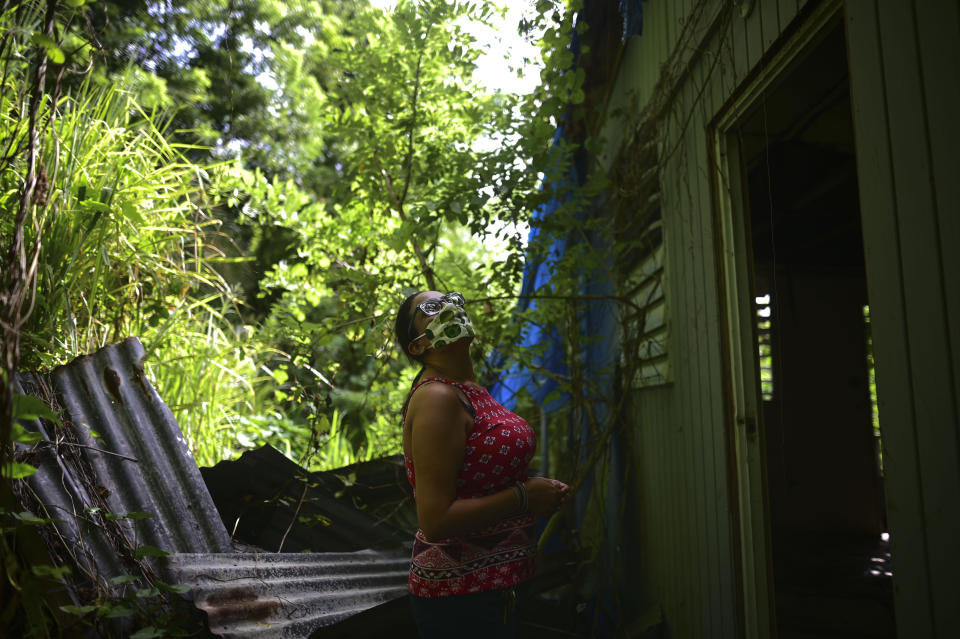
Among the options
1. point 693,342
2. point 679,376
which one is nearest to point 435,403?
point 693,342

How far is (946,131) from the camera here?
1.04 meters

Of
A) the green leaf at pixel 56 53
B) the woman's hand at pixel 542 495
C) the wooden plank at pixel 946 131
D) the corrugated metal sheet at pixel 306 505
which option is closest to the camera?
the wooden plank at pixel 946 131

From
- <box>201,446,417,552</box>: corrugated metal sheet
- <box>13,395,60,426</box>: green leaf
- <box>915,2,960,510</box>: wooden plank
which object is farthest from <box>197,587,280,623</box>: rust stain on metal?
<box>915,2,960,510</box>: wooden plank

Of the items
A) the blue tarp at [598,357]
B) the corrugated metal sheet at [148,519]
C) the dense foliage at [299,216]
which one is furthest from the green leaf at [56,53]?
the blue tarp at [598,357]

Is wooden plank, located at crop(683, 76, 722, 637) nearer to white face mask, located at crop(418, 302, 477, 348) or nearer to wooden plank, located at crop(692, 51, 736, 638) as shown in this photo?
wooden plank, located at crop(692, 51, 736, 638)

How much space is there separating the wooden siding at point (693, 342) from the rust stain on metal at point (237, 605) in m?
1.63

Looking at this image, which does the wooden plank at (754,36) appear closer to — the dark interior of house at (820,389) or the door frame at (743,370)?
the door frame at (743,370)

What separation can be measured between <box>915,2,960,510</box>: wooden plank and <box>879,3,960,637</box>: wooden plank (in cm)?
1

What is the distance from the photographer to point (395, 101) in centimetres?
388

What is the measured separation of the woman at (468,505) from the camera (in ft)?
5.32

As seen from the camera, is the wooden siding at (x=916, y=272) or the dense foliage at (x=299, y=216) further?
the dense foliage at (x=299, y=216)

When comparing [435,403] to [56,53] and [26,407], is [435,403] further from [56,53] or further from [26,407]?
[56,53]

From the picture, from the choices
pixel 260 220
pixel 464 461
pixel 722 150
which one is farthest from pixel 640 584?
pixel 260 220

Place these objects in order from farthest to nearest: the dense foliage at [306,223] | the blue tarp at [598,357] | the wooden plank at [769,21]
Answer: the blue tarp at [598,357] → the dense foliage at [306,223] → the wooden plank at [769,21]
